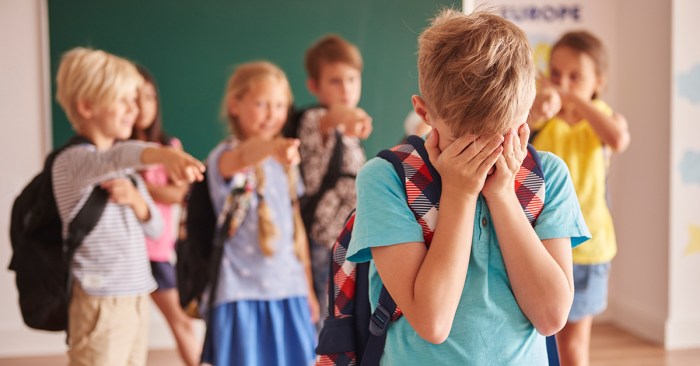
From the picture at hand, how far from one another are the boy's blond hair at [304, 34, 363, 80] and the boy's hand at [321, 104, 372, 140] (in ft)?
1.24

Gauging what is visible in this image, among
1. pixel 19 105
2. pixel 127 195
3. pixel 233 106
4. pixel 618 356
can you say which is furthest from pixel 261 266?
pixel 618 356

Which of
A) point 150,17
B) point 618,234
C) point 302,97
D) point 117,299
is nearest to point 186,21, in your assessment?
point 150,17

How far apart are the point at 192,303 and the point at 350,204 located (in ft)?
2.29

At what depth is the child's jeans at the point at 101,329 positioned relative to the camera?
2.11 meters

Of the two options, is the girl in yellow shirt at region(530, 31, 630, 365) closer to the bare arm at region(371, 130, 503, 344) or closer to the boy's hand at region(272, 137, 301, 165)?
the boy's hand at region(272, 137, 301, 165)

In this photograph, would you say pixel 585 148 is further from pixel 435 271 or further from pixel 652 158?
pixel 435 271

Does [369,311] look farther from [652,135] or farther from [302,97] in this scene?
[652,135]

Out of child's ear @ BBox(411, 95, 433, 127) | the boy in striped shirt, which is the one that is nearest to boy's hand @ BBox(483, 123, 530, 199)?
child's ear @ BBox(411, 95, 433, 127)

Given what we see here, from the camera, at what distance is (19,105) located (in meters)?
3.79

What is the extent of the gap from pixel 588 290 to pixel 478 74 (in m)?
1.72

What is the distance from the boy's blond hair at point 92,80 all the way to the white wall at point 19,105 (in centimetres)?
160

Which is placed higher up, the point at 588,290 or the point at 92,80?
the point at 92,80

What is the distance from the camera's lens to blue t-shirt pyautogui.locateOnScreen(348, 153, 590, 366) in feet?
3.74

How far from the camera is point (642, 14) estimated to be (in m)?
4.09
